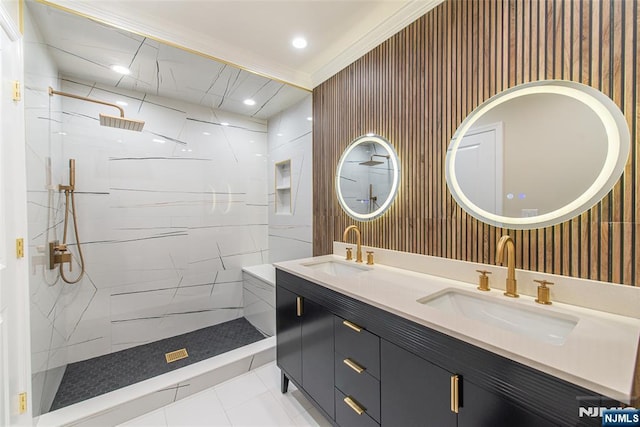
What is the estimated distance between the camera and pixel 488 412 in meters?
0.79

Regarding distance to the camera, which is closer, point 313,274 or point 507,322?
point 507,322

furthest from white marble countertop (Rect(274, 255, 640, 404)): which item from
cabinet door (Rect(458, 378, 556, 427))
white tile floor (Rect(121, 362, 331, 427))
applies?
white tile floor (Rect(121, 362, 331, 427))

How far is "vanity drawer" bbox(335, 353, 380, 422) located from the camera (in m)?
1.15

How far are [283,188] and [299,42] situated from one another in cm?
151

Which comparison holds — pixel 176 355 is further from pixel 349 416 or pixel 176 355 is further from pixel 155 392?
pixel 349 416

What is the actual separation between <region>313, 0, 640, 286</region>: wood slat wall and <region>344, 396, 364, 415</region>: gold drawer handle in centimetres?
92

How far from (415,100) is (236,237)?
242 centimetres

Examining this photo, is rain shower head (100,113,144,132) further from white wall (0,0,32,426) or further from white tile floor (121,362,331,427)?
white tile floor (121,362,331,427)

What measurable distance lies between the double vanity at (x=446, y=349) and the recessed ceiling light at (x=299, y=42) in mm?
1761

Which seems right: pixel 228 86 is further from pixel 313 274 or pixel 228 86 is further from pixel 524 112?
pixel 524 112

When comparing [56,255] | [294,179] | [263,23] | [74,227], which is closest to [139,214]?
[74,227]

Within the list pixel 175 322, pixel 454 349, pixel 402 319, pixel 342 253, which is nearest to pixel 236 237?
pixel 175 322

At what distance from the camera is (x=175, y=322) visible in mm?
2701

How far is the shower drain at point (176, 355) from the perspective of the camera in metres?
2.26
